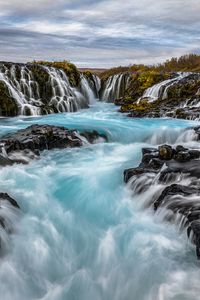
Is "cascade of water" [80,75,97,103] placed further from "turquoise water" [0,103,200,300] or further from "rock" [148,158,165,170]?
"rock" [148,158,165,170]

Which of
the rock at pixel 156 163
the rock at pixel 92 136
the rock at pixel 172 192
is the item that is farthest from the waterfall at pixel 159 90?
the rock at pixel 172 192

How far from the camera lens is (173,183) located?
854 cm

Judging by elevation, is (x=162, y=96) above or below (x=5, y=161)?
above

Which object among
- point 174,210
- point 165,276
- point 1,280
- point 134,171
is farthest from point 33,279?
point 134,171

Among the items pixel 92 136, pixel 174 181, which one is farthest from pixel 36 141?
pixel 174 181

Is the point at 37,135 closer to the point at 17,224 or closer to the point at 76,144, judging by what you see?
the point at 76,144

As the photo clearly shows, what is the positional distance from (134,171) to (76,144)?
4591 mm

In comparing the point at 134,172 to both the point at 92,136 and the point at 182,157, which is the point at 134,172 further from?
the point at 92,136

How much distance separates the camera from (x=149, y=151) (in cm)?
1062

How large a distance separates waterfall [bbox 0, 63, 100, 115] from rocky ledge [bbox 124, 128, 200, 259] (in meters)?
13.2

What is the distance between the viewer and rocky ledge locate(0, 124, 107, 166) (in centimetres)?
1139

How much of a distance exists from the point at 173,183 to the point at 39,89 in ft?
56.3

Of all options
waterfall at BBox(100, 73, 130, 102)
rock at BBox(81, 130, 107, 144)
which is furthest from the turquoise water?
waterfall at BBox(100, 73, 130, 102)

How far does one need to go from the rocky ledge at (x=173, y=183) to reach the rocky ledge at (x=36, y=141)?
382 centimetres
